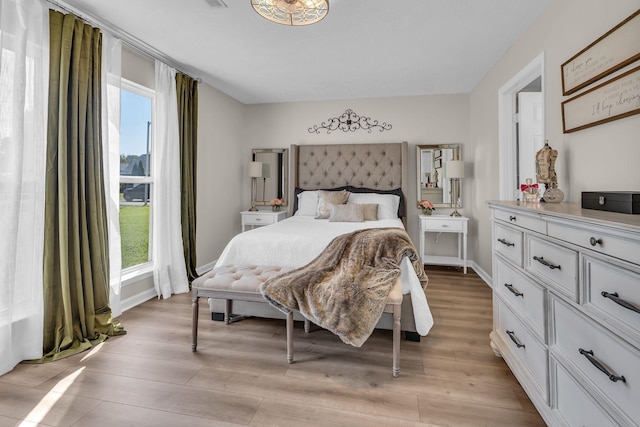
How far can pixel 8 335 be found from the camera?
1.93m

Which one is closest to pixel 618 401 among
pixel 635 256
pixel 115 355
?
pixel 635 256

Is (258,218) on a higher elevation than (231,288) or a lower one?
higher

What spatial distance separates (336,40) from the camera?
294 cm

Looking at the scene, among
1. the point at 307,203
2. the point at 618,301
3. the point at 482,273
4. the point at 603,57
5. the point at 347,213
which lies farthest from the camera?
the point at 307,203

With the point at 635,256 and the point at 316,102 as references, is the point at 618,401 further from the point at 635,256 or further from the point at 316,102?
the point at 316,102

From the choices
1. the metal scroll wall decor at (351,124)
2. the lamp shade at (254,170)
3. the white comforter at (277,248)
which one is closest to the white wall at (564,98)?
the metal scroll wall decor at (351,124)

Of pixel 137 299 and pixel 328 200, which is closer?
pixel 137 299

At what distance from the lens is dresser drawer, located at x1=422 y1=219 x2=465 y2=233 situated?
165 inches

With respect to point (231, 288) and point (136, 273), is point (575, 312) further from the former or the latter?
point (136, 273)

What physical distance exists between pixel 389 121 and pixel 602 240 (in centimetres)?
395

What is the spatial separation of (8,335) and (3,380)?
0.25 metres

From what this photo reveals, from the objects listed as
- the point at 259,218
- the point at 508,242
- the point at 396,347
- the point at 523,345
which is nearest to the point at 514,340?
the point at 523,345

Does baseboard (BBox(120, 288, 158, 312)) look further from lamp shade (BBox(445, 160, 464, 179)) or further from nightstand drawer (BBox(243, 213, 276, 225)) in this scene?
lamp shade (BBox(445, 160, 464, 179))

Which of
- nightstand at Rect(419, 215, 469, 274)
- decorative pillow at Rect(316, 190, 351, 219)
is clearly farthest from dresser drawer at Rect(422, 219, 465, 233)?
decorative pillow at Rect(316, 190, 351, 219)
